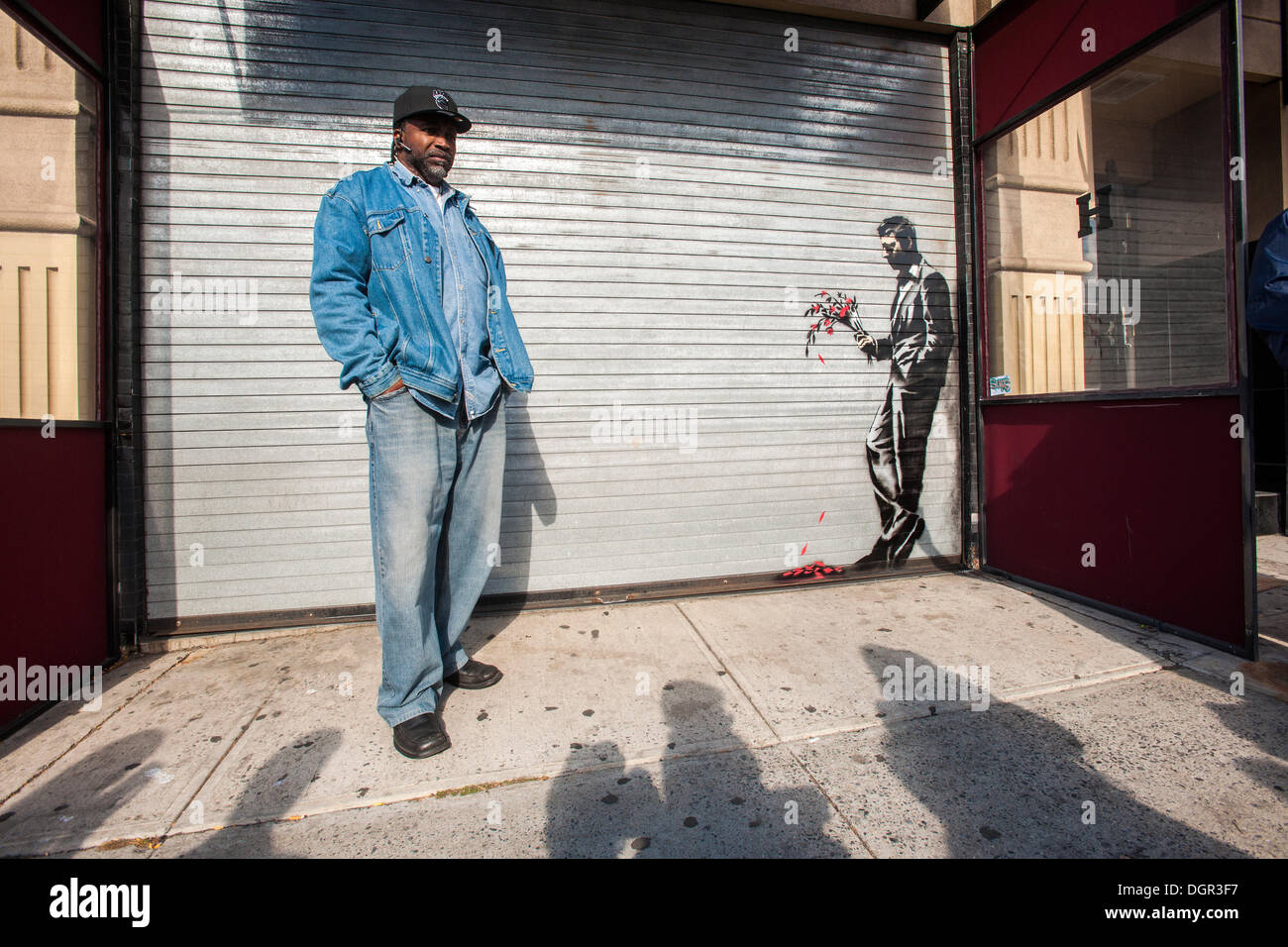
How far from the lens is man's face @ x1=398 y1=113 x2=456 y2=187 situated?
224 cm

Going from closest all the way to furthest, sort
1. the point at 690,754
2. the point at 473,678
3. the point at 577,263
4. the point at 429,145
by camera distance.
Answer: the point at 690,754
the point at 429,145
the point at 473,678
the point at 577,263

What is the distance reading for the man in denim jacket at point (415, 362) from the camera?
204cm

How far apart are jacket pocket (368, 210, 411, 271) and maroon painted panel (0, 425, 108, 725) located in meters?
1.71

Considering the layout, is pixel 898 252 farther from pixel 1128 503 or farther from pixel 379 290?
pixel 379 290

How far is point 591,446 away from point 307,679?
6.23ft

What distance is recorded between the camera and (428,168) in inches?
89.9

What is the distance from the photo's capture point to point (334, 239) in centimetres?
204

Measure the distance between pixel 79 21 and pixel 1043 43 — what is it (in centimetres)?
524

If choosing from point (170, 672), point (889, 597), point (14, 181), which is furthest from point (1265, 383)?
point (14, 181)

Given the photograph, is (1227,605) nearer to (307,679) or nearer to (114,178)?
(307,679)

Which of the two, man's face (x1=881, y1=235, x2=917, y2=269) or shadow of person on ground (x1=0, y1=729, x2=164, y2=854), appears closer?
shadow of person on ground (x1=0, y1=729, x2=164, y2=854)

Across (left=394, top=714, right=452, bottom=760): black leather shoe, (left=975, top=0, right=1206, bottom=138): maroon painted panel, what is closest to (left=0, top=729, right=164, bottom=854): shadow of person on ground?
(left=394, top=714, right=452, bottom=760): black leather shoe

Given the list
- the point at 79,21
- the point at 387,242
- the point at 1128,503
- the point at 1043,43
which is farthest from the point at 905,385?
the point at 79,21

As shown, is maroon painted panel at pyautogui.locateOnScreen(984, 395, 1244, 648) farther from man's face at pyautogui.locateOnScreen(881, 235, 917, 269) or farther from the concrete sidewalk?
man's face at pyautogui.locateOnScreen(881, 235, 917, 269)
